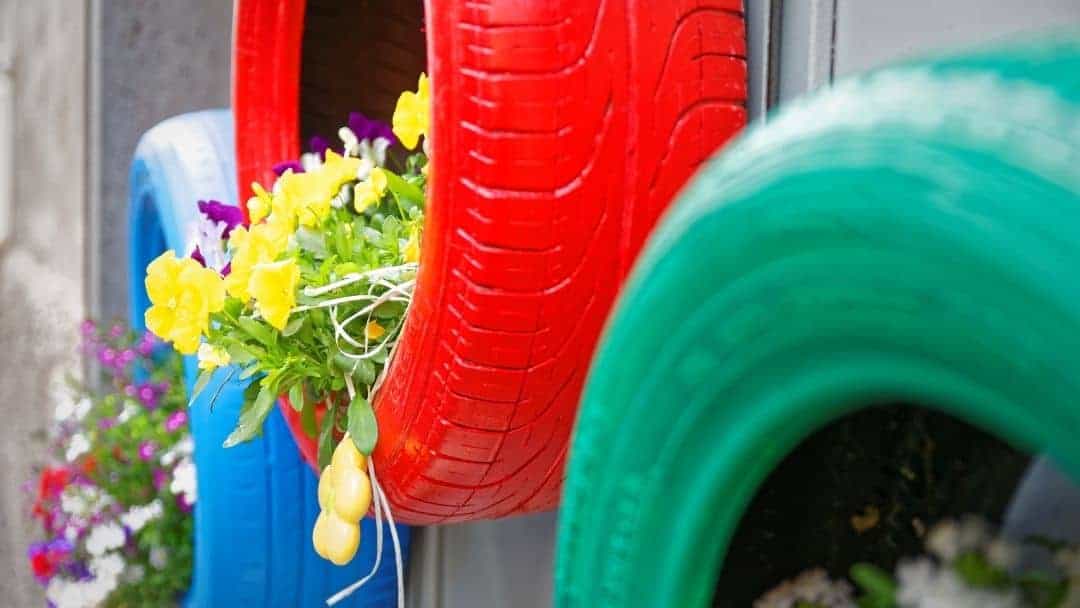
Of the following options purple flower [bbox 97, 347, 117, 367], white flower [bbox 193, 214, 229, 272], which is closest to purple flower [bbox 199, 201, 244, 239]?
white flower [bbox 193, 214, 229, 272]

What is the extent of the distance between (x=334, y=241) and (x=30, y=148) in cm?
244

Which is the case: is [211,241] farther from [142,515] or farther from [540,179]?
[142,515]

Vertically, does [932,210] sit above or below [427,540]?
above

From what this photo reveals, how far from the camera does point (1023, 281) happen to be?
0.39 meters

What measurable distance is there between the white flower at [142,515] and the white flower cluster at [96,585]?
0.07 meters

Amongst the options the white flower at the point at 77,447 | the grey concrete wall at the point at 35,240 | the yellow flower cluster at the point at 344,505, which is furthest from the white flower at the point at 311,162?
the grey concrete wall at the point at 35,240

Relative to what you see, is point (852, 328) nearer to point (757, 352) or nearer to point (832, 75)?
point (757, 352)

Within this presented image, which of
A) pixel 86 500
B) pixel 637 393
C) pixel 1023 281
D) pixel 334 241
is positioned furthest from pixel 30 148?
pixel 1023 281

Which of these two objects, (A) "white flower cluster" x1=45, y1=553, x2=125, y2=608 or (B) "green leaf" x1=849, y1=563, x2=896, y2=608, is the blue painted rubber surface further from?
(B) "green leaf" x1=849, y1=563, x2=896, y2=608

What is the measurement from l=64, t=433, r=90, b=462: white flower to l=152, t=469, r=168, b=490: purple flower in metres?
0.24

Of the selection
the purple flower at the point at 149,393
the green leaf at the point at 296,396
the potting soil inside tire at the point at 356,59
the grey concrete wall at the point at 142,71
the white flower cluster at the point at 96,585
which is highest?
the grey concrete wall at the point at 142,71

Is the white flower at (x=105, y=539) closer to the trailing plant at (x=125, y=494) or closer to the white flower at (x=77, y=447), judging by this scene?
the trailing plant at (x=125, y=494)

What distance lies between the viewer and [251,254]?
3.48ft

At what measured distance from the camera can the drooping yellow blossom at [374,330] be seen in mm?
1054
